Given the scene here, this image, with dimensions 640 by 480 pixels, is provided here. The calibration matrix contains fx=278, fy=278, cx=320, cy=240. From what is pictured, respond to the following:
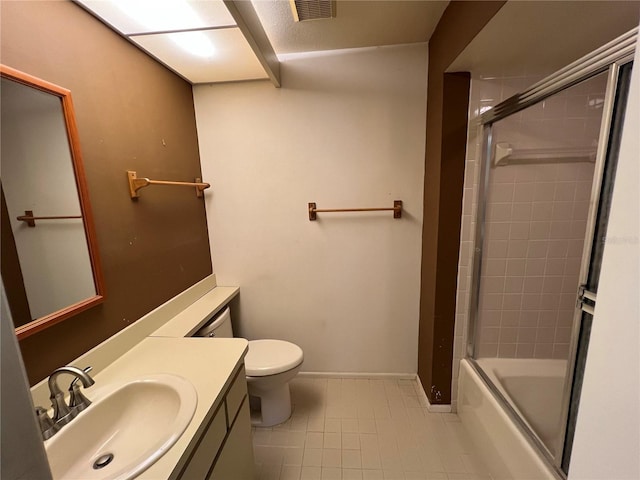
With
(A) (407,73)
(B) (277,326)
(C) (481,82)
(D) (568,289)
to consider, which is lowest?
(B) (277,326)

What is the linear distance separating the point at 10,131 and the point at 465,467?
232 centimetres

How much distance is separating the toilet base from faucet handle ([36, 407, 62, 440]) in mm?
1018

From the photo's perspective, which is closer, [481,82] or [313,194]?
[481,82]

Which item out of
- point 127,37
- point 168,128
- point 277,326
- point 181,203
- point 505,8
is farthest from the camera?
point 277,326

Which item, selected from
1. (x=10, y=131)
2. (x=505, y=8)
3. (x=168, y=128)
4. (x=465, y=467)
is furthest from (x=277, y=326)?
(x=505, y=8)

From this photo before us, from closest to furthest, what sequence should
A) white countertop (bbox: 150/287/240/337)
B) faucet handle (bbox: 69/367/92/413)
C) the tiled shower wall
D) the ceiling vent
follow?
faucet handle (bbox: 69/367/92/413), the ceiling vent, white countertop (bbox: 150/287/240/337), the tiled shower wall

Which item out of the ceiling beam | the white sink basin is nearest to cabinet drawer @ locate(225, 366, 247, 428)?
the white sink basin

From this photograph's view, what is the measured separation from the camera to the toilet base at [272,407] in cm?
170

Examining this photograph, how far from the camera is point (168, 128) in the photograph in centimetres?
161

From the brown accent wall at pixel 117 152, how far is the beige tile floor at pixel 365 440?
108 cm

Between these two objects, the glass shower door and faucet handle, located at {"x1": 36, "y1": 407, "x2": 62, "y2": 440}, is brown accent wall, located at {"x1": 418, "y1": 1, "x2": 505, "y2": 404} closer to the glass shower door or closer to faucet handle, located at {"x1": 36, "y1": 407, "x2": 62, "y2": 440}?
the glass shower door

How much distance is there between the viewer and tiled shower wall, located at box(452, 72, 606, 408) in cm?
153

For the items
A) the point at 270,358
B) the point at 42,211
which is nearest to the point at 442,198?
the point at 270,358

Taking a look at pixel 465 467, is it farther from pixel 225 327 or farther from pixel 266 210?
pixel 266 210
